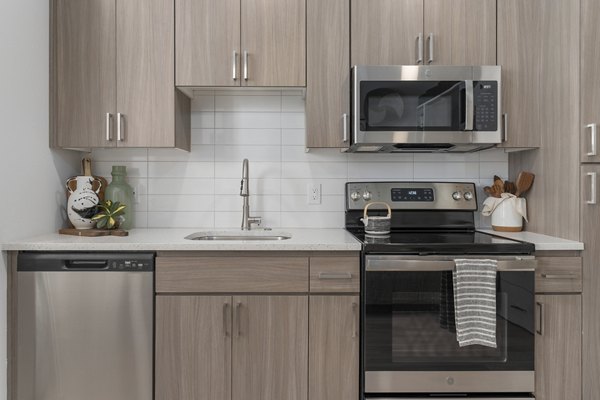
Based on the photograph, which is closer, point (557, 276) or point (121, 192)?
point (557, 276)

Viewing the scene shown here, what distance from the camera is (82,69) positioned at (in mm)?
2191

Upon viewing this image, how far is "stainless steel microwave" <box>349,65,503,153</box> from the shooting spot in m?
2.09

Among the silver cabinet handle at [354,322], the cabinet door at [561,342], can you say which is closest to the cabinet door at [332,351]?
the silver cabinet handle at [354,322]

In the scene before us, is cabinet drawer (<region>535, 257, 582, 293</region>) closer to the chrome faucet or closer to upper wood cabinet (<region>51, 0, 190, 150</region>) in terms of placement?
the chrome faucet

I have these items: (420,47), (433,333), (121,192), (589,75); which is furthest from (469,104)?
(121,192)

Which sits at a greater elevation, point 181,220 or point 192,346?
point 181,220

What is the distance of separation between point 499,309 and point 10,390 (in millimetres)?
2112

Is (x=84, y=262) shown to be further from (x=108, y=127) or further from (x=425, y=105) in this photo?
(x=425, y=105)

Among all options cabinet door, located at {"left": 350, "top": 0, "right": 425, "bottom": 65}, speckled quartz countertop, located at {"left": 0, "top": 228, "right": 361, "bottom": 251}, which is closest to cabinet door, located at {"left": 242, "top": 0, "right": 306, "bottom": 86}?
cabinet door, located at {"left": 350, "top": 0, "right": 425, "bottom": 65}

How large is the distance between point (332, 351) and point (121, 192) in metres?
1.41

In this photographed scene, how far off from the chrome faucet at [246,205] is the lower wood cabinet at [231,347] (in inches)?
24.7

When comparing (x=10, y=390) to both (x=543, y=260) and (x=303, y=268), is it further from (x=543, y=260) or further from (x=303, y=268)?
(x=543, y=260)

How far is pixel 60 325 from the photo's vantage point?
1.87m

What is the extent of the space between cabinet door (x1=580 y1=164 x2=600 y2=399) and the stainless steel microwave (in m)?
0.43
